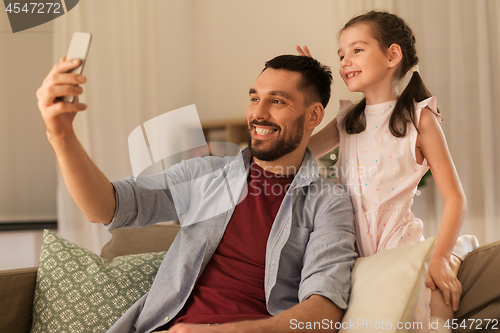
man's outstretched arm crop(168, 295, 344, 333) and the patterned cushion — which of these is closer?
man's outstretched arm crop(168, 295, 344, 333)

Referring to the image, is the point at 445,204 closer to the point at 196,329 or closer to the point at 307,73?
the point at 307,73

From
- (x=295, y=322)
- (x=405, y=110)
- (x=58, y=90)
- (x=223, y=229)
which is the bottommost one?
(x=295, y=322)

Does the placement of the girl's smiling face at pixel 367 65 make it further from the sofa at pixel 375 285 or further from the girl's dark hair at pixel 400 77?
the sofa at pixel 375 285

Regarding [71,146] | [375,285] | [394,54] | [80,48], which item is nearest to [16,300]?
[71,146]

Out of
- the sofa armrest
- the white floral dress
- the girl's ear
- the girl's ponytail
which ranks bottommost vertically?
the sofa armrest

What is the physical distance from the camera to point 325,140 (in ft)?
4.38

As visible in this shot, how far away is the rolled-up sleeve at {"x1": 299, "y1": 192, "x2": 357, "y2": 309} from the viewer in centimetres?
88

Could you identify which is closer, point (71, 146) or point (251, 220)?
point (71, 146)

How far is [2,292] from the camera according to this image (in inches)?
40.4

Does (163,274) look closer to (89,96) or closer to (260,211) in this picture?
(260,211)

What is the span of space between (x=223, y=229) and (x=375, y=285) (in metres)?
0.42

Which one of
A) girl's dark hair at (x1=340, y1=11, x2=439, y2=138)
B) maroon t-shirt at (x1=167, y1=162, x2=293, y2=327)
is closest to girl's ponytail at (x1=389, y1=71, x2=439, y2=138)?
girl's dark hair at (x1=340, y1=11, x2=439, y2=138)

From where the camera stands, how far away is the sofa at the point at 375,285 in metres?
0.78

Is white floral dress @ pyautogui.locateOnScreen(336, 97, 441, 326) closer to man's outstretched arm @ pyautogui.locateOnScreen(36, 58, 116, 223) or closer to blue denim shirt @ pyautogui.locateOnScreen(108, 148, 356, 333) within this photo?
blue denim shirt @ pyautogui.locateOnScreen(108, 148, 356, 333)
